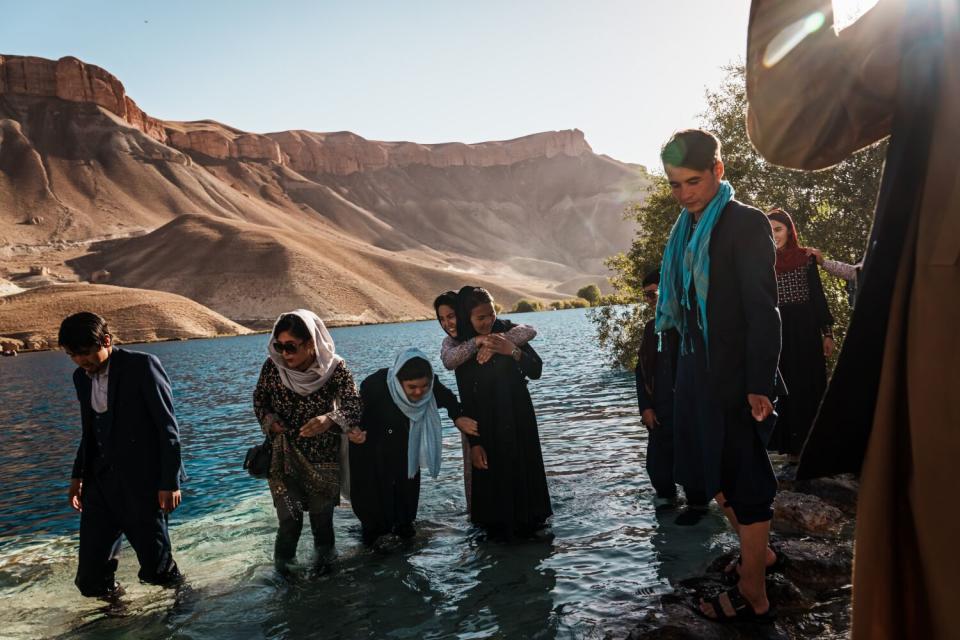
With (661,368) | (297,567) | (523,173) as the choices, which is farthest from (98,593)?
(523,173)

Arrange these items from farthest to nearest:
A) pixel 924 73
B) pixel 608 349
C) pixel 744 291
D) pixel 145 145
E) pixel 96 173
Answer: pixel 145 145
pixel 96 173
pixel 608 349
pixel 744 291
pixel 924 73

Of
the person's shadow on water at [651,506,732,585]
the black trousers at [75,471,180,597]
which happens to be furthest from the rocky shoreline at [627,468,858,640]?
the black trousers at [75,471,180,597]

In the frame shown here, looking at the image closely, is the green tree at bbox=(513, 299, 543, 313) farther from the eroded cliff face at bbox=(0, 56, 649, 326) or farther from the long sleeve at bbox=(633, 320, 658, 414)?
→ the long sleeve at bbox=(633, 320, 658, 414)

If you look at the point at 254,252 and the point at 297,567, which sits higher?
the point at 254,252

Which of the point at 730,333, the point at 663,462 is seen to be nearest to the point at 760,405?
the point at 730,333

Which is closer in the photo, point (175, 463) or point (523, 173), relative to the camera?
point (175, 463)

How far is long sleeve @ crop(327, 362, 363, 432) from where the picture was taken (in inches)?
202

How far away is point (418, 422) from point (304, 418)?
3.59 feet

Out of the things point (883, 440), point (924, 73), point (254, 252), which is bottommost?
point (883, 440)

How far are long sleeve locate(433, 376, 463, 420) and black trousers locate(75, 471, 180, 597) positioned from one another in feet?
7.59

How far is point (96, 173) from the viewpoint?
113062mm

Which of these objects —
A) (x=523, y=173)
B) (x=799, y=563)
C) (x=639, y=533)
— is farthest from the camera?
(x=523, y=173)

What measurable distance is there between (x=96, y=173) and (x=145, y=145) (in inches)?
480

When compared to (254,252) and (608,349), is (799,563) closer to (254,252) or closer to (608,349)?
(608,349)
